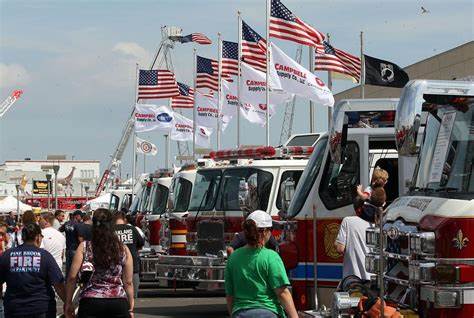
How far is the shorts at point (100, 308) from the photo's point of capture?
33.4ft

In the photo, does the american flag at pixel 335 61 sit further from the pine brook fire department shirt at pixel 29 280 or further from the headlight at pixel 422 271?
the headlight at pixel 422 271

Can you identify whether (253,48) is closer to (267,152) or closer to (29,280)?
(267,152)

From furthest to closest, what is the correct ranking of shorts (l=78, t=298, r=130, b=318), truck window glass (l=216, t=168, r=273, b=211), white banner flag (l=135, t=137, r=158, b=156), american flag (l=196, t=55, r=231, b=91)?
white banner flag (l=135, t=137, r=158, b=156) < american flag (l=196, t=55, r=231, b=91) < truck window glass (l=216, t=168, r=273, b=211) < shorts (l=78, t=298, r=130, b=318)

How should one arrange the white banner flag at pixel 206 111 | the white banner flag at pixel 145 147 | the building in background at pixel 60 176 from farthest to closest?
the building in background at pixel 60 176, the white banner flag at pixel 145 147, the white banner flag at pixel 206 111

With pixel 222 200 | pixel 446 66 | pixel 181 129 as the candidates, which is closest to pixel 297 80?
pixel 446 66

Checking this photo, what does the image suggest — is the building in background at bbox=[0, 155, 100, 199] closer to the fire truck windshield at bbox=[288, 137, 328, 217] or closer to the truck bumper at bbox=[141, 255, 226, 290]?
the truck bumper at bbox=[141, 255, 226, 290]

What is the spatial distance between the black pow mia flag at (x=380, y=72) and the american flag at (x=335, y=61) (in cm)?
372

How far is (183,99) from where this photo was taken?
4341 cm

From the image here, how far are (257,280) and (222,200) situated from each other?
1098cm

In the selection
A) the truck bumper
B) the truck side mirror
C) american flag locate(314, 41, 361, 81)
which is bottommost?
the truck bumper

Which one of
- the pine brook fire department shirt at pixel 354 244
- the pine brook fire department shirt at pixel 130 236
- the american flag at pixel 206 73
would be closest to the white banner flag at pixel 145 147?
the american flag at pixel 206 73

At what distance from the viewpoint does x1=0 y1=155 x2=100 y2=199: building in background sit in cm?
13438

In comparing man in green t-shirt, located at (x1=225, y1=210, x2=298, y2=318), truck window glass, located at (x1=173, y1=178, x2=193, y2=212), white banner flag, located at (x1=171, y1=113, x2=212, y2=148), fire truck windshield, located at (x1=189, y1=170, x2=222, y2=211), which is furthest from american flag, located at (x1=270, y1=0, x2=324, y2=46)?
man in green t-shirt, located at (x1=225, y1=210, x2=298, y2=318)

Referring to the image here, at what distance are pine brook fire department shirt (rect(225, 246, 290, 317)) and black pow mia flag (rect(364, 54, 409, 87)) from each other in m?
15.0
